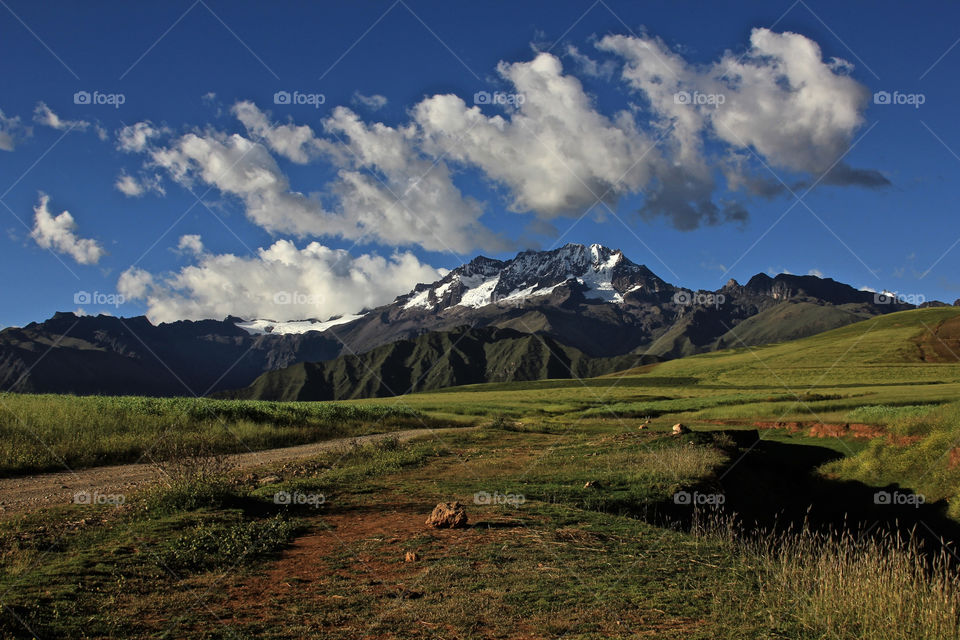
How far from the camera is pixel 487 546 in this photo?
10219 mm

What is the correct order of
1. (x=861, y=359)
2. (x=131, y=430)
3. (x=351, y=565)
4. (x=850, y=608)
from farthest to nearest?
(x=861, y=359) < (x=131, y=430) < (x=351, y=565) < (x=850, y=608)

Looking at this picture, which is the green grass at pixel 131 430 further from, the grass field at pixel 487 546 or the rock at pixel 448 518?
the rock at pixel 448 518

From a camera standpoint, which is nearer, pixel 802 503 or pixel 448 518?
pixel 448 518

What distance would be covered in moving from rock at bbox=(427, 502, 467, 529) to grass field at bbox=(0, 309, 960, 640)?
30 centimetres

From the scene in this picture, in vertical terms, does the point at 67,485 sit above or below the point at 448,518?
below

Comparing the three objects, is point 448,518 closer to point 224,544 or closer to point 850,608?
point 224,544

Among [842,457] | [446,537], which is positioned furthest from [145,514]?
[842,457]

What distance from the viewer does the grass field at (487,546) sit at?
708 cm

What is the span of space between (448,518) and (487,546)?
1563 mm

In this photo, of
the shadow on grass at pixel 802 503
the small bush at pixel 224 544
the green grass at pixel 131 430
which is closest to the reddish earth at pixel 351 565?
the small bush at pixel 224 544

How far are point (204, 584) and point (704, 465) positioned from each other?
61.2 ft

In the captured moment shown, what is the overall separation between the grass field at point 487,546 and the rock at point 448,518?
0.30m

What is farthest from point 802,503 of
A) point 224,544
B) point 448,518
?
point 224,544

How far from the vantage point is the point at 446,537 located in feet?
35.6
